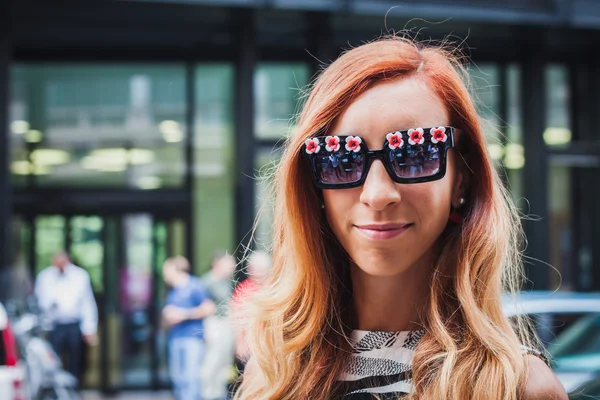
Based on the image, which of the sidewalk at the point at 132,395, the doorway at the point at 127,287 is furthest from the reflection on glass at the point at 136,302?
the sidewalk at the point at 132,395

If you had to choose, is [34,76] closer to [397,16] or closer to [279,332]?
[397,16]

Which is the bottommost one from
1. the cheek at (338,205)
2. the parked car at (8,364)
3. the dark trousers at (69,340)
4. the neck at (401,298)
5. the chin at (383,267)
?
the dark trousers at (69,340)

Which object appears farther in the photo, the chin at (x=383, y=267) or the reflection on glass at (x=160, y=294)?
the reflection on glass at (x=160, y=294)

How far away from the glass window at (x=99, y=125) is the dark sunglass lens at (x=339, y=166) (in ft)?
34.0

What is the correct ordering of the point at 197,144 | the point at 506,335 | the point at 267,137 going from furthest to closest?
1. the point at 197,144
2. the point at 267,137
3. the point at 506,335

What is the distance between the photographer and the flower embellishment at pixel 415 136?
4.78 feet

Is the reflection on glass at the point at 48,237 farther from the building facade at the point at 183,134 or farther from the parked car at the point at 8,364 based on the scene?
the parked car at the point at 8,364

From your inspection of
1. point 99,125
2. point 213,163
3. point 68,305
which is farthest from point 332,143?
point 99,125

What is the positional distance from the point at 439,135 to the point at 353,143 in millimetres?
148

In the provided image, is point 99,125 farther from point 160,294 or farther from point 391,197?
point 391,197

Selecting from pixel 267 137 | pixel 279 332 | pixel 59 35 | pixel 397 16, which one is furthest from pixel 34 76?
Answer: pixel 279 332

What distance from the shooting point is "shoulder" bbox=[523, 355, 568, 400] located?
1.34 meters

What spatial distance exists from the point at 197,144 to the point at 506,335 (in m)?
10.6

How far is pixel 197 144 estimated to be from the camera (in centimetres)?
1187
